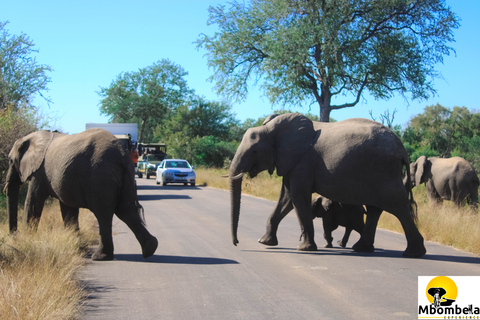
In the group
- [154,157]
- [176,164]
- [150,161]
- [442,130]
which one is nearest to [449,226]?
[176,164]

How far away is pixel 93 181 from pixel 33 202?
1.54 metres

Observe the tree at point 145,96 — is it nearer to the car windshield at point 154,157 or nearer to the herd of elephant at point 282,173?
the car windshield at point 154,157

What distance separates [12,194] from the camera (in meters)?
10.9

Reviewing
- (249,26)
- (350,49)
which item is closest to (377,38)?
(350,49)

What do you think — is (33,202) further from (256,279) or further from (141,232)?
(256,279)

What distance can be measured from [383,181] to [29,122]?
40.3 feet

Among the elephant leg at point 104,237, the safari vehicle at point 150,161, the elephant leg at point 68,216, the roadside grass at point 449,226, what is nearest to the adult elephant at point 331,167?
the roadside grass at point 449,226

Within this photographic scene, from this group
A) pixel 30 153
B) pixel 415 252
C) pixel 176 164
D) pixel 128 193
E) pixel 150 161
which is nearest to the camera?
pixel 128 193

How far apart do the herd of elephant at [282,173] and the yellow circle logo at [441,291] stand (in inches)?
94.1

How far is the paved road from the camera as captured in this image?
6.30m

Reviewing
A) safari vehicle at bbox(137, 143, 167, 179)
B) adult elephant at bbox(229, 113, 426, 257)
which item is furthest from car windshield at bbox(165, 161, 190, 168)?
adult elephant at bbox(229, 113, 426, 257)

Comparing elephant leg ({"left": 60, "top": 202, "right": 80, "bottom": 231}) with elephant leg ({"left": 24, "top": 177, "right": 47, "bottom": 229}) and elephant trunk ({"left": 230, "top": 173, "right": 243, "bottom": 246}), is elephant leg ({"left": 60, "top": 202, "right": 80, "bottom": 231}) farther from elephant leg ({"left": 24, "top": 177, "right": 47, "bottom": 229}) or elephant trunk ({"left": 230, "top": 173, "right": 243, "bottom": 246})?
elephant trunk ({"left": 230, "top": 173, "right": 243, "bottom": 246})

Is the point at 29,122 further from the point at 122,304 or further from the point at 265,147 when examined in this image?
the point at 122,304

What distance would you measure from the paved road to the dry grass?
0.93 ft
